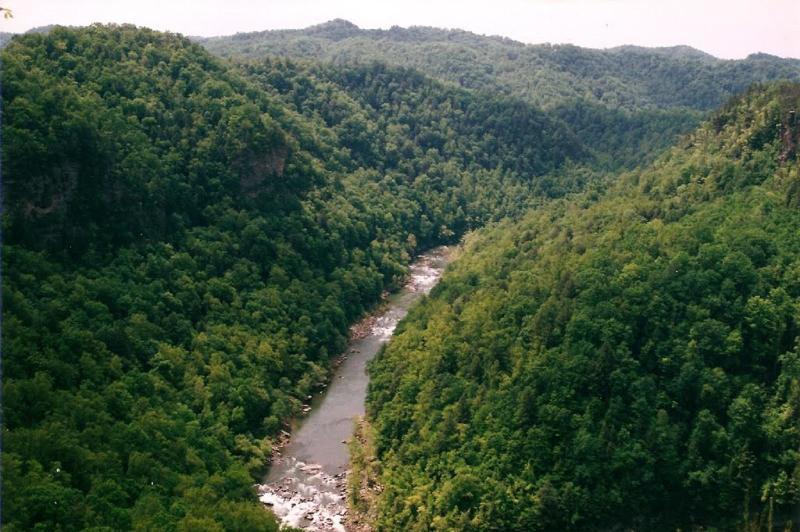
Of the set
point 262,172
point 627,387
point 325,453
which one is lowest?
point 325,453

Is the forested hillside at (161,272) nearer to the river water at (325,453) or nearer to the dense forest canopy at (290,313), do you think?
the dense forest canopy at (290,313)

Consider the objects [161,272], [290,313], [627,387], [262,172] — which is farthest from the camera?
[262,172]

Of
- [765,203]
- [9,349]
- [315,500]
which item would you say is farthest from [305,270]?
[765,203]

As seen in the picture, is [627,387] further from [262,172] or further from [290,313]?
[262,172]

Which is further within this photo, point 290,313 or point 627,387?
point 290,313

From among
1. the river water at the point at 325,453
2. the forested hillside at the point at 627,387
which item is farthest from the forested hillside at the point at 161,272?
the forested hillside at the point at 627,387

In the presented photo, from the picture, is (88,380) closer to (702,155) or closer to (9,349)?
(9,349)

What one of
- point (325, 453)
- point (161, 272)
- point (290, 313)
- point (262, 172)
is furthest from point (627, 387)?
point (262, 172)

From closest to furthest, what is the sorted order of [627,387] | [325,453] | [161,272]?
[627,387] → [325,453] → [161,272]

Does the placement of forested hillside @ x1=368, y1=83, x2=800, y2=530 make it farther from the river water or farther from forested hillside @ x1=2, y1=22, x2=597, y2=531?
forested hillside @ x1=2, y1=22, x2=597, y2=531
